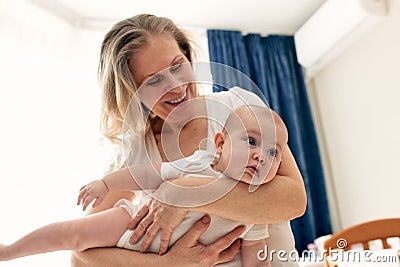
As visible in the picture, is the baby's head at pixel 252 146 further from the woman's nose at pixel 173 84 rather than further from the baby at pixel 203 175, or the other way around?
the woman's nose at pixel 173 84

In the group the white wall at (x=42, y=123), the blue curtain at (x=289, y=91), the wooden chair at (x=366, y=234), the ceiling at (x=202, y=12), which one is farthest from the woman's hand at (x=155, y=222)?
the blue curtain at (x=289, y=91)

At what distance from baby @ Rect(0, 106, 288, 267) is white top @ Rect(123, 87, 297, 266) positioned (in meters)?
0.02

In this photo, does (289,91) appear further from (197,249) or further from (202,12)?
(197,249)

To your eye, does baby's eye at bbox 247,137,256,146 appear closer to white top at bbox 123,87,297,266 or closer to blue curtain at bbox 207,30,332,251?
white top at bbox 123,87,297,266

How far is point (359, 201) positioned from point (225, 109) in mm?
2479

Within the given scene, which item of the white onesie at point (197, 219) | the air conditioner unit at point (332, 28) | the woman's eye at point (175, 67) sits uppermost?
the air conditioner unit at point (332, 28)

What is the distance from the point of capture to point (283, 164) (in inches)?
38.5

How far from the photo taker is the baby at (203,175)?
89cm

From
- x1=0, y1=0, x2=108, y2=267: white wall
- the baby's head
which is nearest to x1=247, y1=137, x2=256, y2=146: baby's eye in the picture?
the baby's head

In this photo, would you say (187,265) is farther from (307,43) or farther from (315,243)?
(307,43)

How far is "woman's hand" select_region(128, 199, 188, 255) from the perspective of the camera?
908mm

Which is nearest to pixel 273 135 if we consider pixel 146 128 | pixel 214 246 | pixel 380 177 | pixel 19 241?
pixel 214 246

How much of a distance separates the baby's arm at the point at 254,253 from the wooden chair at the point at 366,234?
86 cm

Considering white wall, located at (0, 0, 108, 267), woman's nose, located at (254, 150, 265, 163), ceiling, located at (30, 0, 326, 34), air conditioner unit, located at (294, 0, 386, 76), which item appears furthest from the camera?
ceiling, located at (30, 0, 326, 34)
